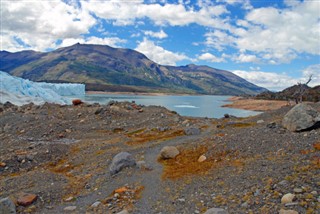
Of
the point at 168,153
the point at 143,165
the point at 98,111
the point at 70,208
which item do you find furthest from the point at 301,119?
the point at 98,111

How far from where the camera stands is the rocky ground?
29.7 ft

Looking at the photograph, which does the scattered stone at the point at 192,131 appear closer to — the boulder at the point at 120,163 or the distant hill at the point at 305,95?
the boulder at the point at 120,163

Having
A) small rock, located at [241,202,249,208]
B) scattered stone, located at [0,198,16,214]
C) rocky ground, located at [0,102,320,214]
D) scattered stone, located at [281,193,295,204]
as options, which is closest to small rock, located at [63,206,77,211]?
rocky ground, located at [0,102,320,214]

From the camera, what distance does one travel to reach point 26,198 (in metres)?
11.0

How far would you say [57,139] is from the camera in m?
23.7

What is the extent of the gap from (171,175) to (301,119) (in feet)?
24.4

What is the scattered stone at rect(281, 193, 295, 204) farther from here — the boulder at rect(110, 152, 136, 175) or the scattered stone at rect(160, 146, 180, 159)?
the scattered stone at rect(160, 146, 180, 159)

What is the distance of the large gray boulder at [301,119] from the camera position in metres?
15.0

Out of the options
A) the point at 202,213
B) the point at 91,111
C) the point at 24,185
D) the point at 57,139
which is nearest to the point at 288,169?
the point at 202,213

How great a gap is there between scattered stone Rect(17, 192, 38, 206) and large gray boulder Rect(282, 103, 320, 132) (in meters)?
12.1

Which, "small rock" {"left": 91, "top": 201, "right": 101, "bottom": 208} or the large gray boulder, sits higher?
the large gray boulder

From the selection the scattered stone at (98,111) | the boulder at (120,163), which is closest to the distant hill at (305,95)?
the scattered stone at (98,111)

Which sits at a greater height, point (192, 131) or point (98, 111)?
point (98, 111)

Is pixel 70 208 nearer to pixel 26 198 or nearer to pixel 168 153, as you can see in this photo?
pixel 26 198
